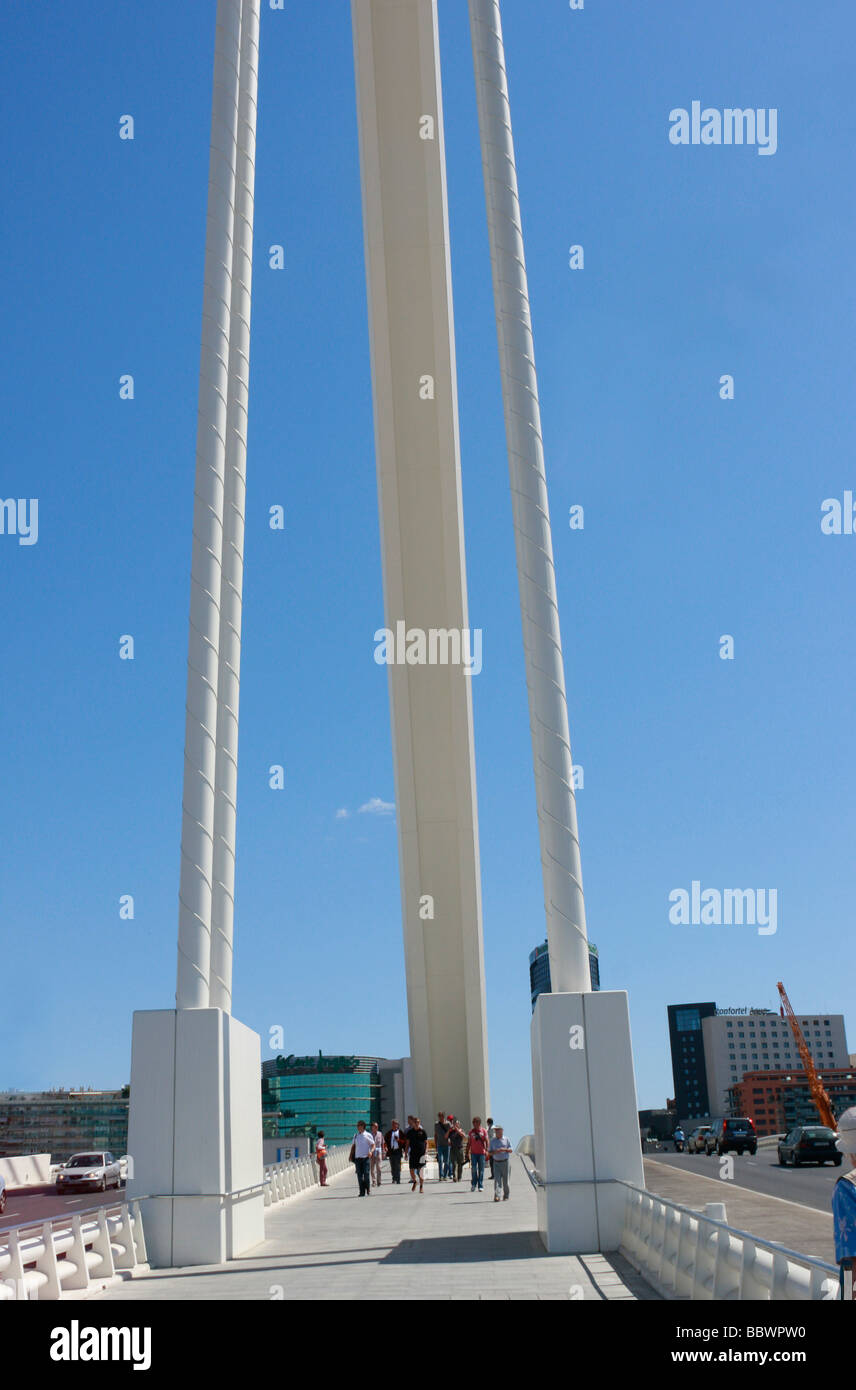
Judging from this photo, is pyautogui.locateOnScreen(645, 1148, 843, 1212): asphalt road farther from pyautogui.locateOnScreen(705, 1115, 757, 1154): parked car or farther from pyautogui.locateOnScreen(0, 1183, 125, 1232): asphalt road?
pyautogui.locateOnScreen(0, 1183, 125, 1232): asphalt road

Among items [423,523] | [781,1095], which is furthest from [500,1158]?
[781,1095]

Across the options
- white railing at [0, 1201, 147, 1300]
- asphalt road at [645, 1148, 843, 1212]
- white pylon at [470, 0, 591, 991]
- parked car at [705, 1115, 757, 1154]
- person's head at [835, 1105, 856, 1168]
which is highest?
white pylon at [470, 0, 591, 991]

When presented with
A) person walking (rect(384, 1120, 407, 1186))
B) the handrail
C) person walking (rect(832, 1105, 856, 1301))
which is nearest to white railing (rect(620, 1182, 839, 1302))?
the handrail

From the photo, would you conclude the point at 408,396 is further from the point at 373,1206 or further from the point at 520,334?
the point at 373,1206

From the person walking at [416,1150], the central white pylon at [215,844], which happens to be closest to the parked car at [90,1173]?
the person walking at [416,1150]

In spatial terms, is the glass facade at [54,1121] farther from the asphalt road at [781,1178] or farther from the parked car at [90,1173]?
the asphalt road at [781,1178]

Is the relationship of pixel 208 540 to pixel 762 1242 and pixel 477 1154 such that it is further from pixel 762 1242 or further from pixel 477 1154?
pixel 477 1154
